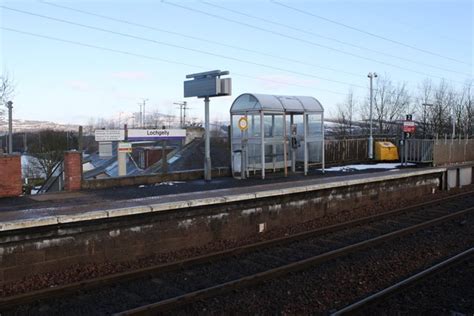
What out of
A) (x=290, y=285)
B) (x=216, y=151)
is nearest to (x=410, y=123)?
(x=216, y=151)

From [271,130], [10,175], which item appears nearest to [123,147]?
[10,175]

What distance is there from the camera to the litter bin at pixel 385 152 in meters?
24.2

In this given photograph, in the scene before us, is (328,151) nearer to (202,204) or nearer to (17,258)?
(202,204)

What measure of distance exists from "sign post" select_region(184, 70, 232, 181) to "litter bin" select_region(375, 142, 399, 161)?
1183 cm

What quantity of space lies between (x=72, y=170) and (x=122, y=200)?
10.9ft

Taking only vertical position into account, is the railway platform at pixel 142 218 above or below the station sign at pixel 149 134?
below

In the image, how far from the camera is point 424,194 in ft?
59.8

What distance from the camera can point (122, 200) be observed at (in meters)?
10.4

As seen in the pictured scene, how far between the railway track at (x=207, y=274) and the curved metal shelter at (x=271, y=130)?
5.72 metres

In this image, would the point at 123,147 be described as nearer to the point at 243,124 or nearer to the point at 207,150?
the point at 207,150

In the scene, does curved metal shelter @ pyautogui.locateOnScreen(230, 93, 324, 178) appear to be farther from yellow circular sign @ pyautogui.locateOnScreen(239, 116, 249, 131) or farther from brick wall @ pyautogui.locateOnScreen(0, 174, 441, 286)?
brick wall @ pyautogui.locateOnScreen(0, 174, 441, 286)

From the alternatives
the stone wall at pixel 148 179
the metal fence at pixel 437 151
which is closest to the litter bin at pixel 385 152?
the metal fence at pixel 437 151

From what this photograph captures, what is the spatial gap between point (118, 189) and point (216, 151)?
7048 millimetres

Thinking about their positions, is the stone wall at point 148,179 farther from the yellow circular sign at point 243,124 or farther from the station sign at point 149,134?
the yellow circular sign at point 243,124
